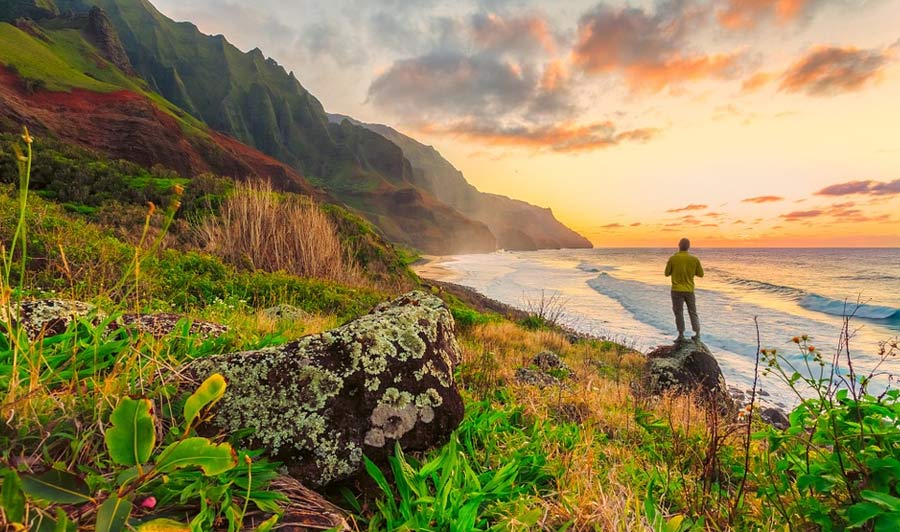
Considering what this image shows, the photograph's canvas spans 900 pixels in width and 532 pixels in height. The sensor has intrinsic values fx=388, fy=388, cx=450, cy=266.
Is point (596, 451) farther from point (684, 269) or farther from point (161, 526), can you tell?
point (684, 269)

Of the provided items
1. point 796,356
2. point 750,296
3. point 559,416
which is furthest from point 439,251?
point 559,416

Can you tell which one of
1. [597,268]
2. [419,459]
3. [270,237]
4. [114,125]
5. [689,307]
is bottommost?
[597,268]

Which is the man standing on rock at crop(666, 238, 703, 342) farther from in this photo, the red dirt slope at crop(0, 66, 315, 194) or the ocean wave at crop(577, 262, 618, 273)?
the ocean wave at crop(577, 262, 618, 273)

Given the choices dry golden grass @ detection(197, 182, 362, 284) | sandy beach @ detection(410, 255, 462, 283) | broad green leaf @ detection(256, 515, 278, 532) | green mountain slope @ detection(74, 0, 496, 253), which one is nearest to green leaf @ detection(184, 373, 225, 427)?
broad green leaf @ detection(256, 515, 278, 532)

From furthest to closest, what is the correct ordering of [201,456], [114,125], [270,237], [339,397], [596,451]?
1. [114,125]
2. [270,237]
3. [596,451]
4. [339,397]
5. [201,456]

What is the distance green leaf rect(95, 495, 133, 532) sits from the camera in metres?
0.97

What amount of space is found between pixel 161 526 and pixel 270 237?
10.5m

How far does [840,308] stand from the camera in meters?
24.7

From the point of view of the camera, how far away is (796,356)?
14359 mm

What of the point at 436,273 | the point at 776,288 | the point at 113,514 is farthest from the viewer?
the point at 436,273

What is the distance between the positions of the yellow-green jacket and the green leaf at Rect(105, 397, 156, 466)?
12.7 metres

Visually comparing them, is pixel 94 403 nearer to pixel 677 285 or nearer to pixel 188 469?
pixel 188 469

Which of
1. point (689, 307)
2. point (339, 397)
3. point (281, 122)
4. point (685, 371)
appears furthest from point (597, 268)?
point (281, 122)

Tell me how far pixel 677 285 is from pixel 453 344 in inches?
434
